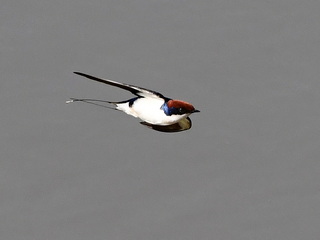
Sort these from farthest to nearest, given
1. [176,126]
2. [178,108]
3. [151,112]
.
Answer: [176,126]
[151,112]
[178,108]

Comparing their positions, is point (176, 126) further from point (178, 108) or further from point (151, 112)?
point (178, 108)

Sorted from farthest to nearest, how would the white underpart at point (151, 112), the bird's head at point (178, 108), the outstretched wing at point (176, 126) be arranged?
the outstretched wing at point (176, 126) → the white underpart at point (151, 112) → the bird's head at point (178, 108)

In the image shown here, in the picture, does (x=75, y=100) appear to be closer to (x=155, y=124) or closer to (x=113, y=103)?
(x=113, y=103)

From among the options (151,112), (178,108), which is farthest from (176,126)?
(178,108)

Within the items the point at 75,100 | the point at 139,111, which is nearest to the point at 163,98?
the point at 139,111

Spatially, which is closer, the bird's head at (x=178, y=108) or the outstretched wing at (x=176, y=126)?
the bird's head at (x=178, y=108)

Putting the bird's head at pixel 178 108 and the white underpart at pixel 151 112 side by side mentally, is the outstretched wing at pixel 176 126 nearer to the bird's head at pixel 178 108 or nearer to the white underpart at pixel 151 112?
the white underpart at pixel 151 112

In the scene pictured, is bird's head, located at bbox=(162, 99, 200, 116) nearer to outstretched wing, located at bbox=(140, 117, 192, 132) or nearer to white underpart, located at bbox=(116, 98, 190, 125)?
white underpart, located at bbox=(116, 98, 190, 125)

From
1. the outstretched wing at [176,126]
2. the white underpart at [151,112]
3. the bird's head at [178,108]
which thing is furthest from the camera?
the outstretched wing at [176,126]
